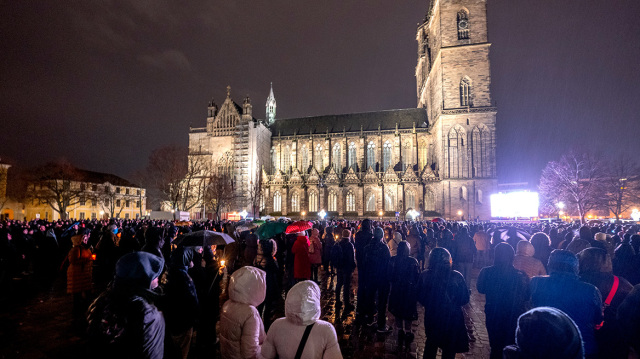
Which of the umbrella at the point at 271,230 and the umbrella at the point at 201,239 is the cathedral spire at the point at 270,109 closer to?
the umbrella at the point at 271,230

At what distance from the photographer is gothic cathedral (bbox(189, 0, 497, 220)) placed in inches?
1610

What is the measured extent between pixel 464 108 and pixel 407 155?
10197mm

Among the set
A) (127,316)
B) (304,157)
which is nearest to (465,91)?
(304,157)

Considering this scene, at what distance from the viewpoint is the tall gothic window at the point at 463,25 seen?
42.3 metres

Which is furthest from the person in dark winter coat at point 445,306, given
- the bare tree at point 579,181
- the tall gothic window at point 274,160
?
the tall gothic window at point 274,160

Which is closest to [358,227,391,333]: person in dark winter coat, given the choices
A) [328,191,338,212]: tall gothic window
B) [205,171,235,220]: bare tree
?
[205,171,235,220]: bare tree

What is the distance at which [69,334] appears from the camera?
611 centimetres

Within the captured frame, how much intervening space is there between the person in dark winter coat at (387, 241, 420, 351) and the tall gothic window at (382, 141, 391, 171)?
141 ft

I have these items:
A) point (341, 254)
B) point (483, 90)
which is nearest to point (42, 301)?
point (341, 254)

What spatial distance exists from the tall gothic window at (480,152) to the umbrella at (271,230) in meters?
37.1

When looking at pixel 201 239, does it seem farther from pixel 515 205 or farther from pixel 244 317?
pixel 515 205

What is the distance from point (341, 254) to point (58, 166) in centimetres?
5164

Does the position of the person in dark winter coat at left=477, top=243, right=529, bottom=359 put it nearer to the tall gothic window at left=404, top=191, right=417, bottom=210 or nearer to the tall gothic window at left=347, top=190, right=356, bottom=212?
the tall gothic window at left=404, top=191, right=417, bottom=210

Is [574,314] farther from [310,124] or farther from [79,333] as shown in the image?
[310,124]
